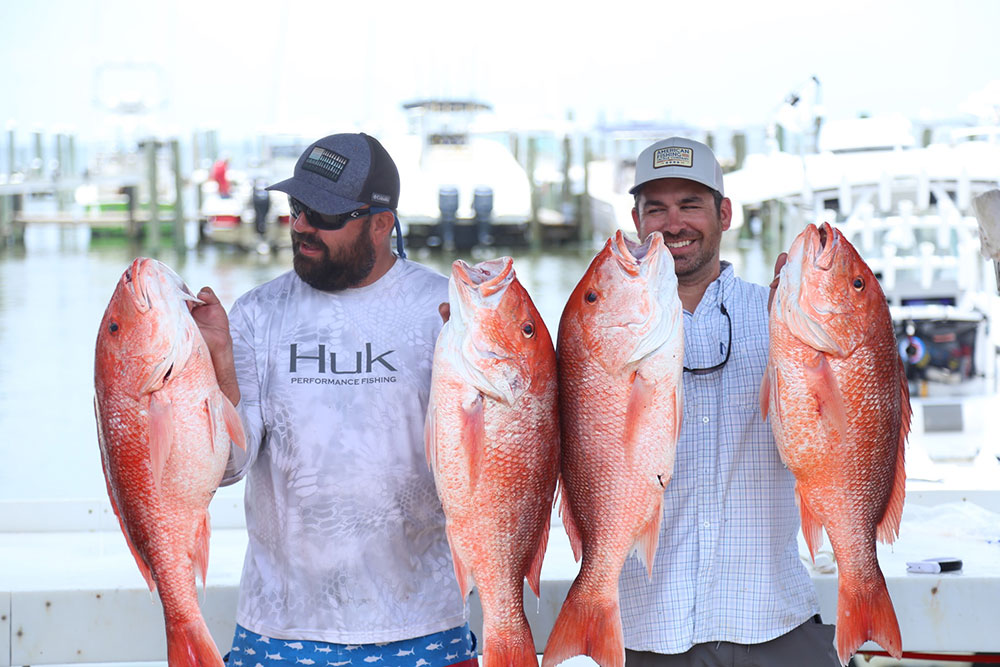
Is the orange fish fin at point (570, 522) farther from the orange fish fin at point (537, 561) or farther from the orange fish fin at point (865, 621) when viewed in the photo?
the orange fish fin at point (865, 621)

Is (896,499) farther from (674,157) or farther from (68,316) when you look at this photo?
(68,316)

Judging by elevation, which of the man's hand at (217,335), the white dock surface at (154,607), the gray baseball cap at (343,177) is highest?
the gray baseball cap at (343,177)

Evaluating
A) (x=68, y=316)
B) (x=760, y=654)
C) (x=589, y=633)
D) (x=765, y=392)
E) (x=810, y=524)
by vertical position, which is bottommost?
(x=68, y=316)

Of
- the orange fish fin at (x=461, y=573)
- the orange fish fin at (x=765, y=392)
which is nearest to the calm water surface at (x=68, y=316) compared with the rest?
the orange fish fin at (x=461, y=573)

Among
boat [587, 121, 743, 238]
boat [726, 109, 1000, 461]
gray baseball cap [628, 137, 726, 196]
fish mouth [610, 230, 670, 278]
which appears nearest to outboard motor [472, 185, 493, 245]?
boat [587, 121, 743, 238]

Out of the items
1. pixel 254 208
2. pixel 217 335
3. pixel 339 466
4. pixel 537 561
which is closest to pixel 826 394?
pixel 537 561

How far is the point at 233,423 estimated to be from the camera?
2.76 metres

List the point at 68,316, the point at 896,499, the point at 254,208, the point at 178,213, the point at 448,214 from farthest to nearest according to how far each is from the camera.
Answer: the point at 254,208 < the point at 448,214 < the point at 178,213 < the point at 68,316 < the point at 896,499

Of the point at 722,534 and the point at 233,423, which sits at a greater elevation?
the point at 233,423

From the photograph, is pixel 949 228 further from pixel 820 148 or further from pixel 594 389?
pixel 594 389

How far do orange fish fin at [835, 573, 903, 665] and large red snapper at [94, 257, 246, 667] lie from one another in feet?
4.98

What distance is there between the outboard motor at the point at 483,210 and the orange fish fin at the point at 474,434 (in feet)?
94.7

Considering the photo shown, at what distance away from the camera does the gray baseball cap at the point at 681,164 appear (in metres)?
3.07

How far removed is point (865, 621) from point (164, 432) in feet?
5.74
